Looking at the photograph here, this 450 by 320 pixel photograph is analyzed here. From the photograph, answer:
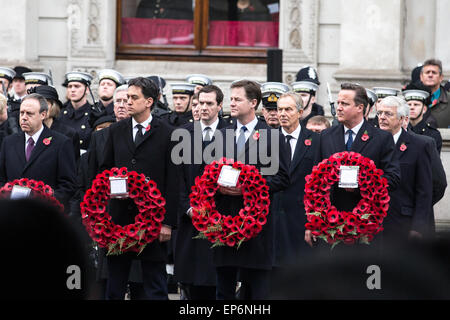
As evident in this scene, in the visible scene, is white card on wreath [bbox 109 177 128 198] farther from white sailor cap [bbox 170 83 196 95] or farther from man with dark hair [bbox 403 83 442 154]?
man with dark hair [bbox 403 83 442 154]

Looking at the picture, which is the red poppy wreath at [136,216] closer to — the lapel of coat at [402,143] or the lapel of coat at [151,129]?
the lapel of coat at [151,129]

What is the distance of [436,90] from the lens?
11.1 meters

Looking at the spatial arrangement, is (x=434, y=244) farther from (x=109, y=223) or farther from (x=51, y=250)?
(x=109, y=223)

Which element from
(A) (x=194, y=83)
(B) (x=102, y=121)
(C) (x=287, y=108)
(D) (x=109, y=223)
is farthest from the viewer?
(A) (x=194, y=83)

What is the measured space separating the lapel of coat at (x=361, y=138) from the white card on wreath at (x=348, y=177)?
0.41 meters

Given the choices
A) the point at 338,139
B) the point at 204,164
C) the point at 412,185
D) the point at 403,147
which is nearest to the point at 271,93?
the point at 403,147

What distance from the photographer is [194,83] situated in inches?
432

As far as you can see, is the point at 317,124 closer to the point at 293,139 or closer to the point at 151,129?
the point at 293,139

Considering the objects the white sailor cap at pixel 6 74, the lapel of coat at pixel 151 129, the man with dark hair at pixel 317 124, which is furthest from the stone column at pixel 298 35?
the lapel of coat at pixel 151 129

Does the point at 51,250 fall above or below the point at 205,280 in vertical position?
above

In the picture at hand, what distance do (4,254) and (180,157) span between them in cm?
561

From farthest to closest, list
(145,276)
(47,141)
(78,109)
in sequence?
(78,109)
(47,141)
(145,276)

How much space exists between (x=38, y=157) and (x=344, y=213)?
2.56 m

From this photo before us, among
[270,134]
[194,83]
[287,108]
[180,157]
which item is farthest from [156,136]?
[194,83]
